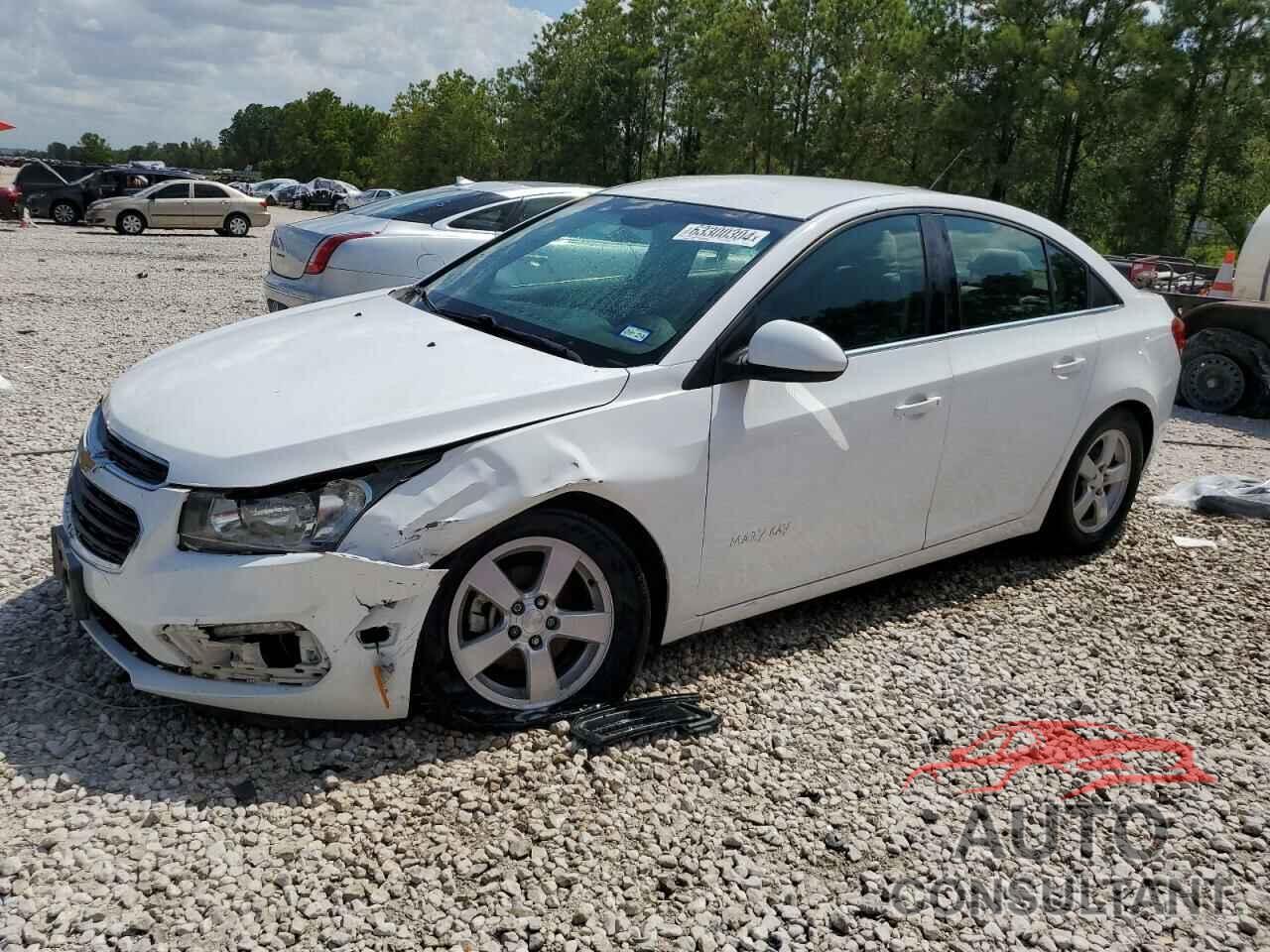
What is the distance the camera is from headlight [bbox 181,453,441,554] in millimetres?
3047

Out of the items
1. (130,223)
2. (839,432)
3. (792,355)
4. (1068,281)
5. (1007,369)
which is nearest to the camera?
(792,355)

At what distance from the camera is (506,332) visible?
390 cm

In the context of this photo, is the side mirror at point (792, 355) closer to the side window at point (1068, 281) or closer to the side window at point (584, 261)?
the side window at point (584, 261)

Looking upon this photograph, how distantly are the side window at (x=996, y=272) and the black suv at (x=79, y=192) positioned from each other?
2790cm

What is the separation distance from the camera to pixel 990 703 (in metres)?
3.98

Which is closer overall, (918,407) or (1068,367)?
(918,407)

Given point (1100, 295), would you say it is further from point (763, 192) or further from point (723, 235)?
point (723, 235)

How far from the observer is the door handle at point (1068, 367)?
4.79 metres

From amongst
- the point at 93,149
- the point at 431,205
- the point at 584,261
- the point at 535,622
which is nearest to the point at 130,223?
the point at 431,205

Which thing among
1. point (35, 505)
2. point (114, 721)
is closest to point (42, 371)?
point (35, 505)

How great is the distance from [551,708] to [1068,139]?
35266mm

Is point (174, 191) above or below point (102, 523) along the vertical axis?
below

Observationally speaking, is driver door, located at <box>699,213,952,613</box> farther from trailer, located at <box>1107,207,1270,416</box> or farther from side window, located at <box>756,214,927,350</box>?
trailer, located at <box>1107,207,1270,416</box>

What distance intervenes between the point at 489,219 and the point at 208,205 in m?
20.1
